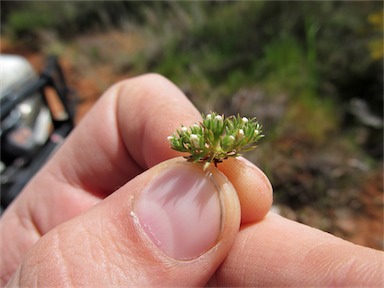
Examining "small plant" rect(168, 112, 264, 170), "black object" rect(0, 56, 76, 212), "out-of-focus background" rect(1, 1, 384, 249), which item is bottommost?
"out-of-focus background" rect(1, 1, 384, 249)

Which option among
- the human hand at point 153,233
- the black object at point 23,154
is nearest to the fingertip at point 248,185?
the human hand at point 153,233

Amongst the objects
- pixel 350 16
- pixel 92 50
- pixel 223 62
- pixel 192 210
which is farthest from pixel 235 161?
pixel 92 50

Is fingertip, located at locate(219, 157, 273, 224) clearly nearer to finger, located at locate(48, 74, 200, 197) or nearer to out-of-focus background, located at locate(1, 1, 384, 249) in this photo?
finger, located at locate(48, 74, 200, 197)

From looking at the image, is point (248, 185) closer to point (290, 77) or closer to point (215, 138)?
point (215, 138)

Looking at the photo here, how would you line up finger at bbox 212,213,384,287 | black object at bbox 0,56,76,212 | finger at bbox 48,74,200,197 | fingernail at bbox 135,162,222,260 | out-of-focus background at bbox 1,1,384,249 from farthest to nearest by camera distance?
out-of-focus background at bbox 1,1,384,249 < black object at bbox 0,56,76,212 < finger at bbox 48,74,200,197 < fingernail at bbox 135,162,222,260 < finger at bbox 212,213,384,287

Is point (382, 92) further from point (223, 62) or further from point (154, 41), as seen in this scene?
point (154, 41)

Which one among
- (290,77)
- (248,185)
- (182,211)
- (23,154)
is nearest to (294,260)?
(248,185)

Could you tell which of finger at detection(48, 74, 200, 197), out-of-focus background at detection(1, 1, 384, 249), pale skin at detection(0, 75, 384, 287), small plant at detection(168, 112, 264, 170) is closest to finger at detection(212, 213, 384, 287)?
pale skin at detection(0, 75, 384, 287)
